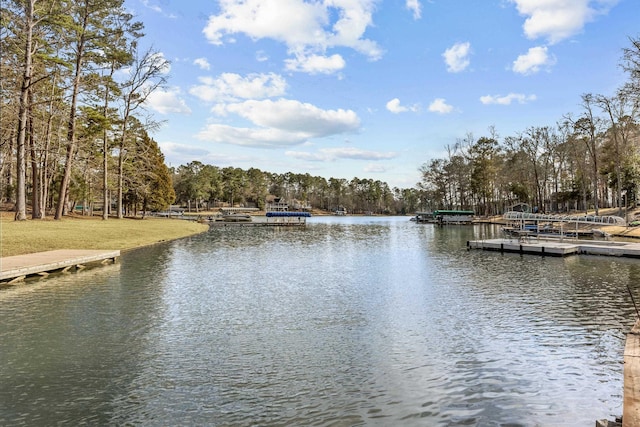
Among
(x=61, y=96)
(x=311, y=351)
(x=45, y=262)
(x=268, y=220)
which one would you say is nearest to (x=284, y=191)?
(x=268, y=220)

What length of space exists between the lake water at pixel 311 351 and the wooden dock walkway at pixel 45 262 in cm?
98

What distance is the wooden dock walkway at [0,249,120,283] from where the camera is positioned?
55.9ft

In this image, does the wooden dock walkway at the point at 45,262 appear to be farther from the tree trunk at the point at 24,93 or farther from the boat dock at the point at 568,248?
the boat dock at the point at 568,248

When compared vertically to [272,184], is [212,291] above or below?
below

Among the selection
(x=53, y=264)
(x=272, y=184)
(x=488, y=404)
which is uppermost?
(x=272, y=184)

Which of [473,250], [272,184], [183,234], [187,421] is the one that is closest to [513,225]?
[473,250]

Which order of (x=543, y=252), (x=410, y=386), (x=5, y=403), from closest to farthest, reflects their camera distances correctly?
(x=5, y=403) < (x=410, y=386) < (x=543, y=252)

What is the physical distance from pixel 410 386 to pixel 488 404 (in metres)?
1.37

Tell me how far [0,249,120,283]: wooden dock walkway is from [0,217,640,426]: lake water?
98cm

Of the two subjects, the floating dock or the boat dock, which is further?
the floating dock

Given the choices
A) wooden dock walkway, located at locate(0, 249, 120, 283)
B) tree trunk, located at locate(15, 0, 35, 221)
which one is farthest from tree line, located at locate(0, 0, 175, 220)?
wooden dock walkway, located at locate(0, 249, 120, 283)

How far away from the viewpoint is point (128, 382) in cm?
764

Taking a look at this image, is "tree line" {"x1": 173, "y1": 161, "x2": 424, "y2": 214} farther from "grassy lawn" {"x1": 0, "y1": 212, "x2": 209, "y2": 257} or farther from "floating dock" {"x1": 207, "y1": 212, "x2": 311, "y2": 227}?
"grassy lawn" {"x1": 0, "y1": 212, "x2": 209, "y2": 257}

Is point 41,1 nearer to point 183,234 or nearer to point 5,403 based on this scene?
point 183,234
